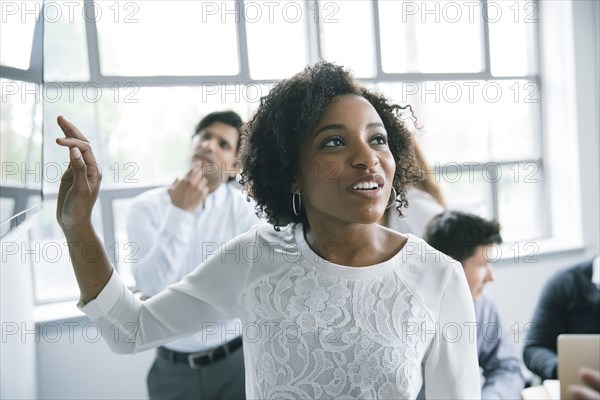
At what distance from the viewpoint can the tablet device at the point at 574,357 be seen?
0.71m

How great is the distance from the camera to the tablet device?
0.71 m

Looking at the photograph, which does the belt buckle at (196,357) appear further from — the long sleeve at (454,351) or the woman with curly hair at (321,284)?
the long sleeve at (454,351)

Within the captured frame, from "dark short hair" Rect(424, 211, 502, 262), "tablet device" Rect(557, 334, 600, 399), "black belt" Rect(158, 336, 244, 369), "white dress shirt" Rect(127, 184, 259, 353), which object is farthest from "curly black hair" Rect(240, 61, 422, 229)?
"black belt" Rect(158, 336, 244, 369)

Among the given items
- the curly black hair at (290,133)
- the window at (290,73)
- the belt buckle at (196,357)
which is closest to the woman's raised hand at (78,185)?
the curly black hair at (290,133)

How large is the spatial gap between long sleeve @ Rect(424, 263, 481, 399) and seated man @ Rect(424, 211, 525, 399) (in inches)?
25.0

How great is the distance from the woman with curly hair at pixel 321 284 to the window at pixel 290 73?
1941 millimetres

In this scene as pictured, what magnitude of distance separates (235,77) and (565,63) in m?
2.15

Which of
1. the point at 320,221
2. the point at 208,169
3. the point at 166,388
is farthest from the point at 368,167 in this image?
the point at 166,388

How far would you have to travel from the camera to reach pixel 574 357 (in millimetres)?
721

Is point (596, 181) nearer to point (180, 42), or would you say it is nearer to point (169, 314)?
point (180, 42)

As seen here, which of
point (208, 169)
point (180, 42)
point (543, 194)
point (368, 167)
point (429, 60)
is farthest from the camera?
point (543, 194)

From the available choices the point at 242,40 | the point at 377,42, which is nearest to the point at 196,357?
the point at 242,40

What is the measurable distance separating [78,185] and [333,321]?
1.60ft

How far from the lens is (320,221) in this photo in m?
1.06
